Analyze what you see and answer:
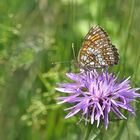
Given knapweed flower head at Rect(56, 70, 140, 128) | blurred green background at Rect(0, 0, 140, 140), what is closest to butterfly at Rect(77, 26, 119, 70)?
knapweed flower head at Rect(56, 70, 140, 128)

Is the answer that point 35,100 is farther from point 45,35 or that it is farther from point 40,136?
point 45,35

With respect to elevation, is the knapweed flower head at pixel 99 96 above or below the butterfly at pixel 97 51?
below

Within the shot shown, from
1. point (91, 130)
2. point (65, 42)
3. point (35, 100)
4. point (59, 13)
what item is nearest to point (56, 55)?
point (65, 42)

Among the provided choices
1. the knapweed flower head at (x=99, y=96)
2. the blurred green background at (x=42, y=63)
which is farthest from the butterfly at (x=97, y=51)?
the blurred green background at (x=42, y=63)

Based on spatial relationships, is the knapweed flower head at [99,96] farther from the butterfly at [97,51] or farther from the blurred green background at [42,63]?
the blurred green background at [42,63]

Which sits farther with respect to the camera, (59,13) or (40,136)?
(59,13)

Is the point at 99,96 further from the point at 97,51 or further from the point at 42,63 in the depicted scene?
the point at 42,63

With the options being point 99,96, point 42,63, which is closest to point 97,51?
point 99,96
